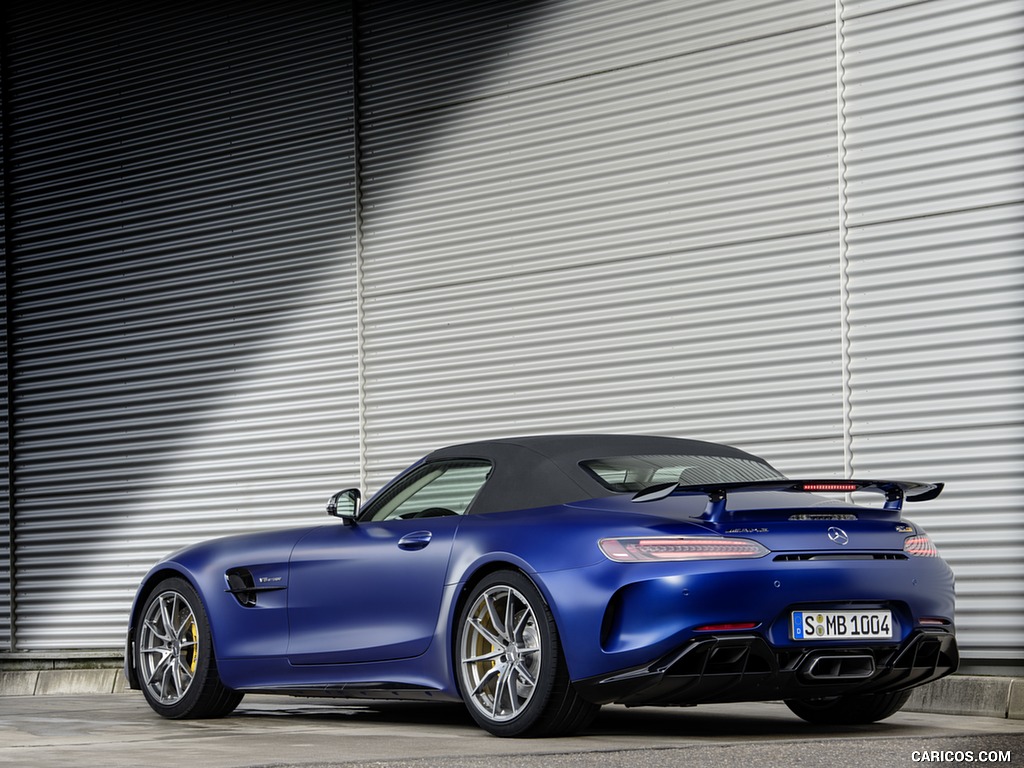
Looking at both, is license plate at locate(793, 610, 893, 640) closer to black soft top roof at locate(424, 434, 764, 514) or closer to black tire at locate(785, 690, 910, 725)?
black tire at locate(785, 690, 910, 725)

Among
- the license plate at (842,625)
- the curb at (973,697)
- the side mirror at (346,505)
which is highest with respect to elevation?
the side mirror at (346,505)

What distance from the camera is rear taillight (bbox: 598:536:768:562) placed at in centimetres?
644

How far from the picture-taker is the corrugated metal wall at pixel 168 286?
13.4 meters

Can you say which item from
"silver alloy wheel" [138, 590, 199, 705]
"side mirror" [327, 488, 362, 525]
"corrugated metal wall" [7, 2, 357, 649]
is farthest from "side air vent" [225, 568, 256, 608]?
"corrugated metal wall" [7, 2, 357, 649]

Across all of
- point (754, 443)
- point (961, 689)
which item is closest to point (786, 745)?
point (961, 689)

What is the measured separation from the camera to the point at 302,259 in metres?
13.5

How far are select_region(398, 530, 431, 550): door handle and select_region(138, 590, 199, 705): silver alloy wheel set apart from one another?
5.12ft

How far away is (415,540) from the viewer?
7469 millimetres

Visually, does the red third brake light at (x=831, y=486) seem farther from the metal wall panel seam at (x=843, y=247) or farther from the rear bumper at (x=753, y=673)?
the metal wall panel seam at (x=843, y=247)

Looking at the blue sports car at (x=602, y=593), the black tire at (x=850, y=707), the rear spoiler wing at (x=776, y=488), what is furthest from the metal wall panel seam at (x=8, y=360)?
the rear spoiler wing at (x=776, y=488)

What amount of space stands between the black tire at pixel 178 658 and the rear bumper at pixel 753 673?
259 centimetres

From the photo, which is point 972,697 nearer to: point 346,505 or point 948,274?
point 948,274

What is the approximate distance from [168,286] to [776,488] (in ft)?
29.2

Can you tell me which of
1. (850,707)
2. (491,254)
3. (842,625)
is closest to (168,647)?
(850,707)
